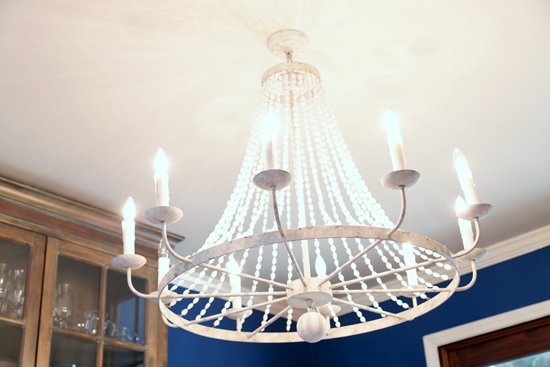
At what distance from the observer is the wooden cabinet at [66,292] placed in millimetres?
2402

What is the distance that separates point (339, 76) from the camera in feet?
7.34

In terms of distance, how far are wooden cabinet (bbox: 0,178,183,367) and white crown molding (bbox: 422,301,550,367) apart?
151cm

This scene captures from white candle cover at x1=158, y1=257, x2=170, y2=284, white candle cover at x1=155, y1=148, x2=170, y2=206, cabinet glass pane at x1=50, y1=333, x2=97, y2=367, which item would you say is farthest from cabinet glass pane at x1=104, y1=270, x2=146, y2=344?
white candle cover at x1=155, y1=148, x2=170, y2=206

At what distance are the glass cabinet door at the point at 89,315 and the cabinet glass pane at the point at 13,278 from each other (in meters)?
0.08

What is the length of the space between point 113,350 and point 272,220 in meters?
0.85

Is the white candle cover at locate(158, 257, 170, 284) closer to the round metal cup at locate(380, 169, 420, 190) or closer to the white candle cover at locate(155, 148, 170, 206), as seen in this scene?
the white candle cover at locate(155, 148, 170, 206)

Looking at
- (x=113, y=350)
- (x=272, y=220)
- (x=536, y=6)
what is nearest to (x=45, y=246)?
(x=113, y=350)

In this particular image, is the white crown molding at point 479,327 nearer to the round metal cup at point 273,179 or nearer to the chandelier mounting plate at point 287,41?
the chandelier mounting plate at point 287,41

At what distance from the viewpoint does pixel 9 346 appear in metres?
2.33

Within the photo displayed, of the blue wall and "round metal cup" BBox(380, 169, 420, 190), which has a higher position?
the blue wall

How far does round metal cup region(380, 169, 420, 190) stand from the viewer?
1386 millimetres

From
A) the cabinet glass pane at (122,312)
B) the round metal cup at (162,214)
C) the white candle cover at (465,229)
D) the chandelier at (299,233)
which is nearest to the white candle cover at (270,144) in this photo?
the chandelier at (299,233)

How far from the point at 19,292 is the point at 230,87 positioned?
103cm

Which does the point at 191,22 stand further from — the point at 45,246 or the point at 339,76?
the point at 45,246
